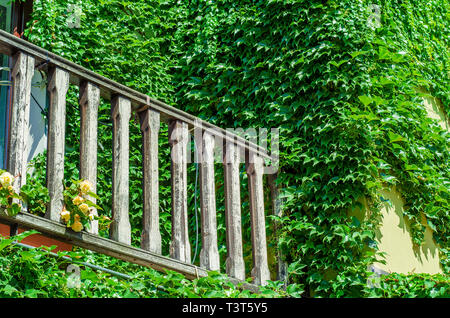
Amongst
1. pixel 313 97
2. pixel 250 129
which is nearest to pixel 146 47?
pixel 250 129

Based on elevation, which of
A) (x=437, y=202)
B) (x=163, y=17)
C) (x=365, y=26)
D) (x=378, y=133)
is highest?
(x=163, y=17)

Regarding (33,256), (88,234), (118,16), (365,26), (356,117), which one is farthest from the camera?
(118,16)

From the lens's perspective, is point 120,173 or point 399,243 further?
point 399,243

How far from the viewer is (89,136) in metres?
4.06

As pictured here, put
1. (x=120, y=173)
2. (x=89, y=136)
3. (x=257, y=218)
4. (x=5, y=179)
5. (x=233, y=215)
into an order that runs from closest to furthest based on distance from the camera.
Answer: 1. (x=5, y=179)
2. (x=89, y=136)
3. (x=120, y=173)
4. (x=233, y=215)
5. (x=257, y=218)

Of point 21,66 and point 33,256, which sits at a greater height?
point 21,66

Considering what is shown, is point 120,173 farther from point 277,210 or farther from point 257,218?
point 277,210

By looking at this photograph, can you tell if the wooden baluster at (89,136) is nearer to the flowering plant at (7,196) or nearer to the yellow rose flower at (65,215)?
the yellow rose flower at (65,215)

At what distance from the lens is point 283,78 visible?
18.7 ft

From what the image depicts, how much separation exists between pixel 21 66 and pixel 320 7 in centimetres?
284

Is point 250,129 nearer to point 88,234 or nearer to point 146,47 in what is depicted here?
point 146,47

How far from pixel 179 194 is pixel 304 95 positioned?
5.44 feet

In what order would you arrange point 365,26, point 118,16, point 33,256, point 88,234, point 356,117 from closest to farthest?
1. point 33,256
2. point 88,234
3. point 356,117
4. point 365,26
5. point 118,16

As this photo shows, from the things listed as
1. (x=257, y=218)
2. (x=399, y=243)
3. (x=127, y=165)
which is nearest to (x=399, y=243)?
(x=399, y=243)
